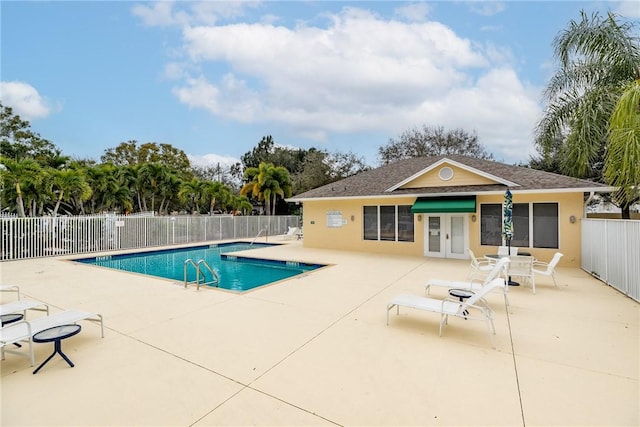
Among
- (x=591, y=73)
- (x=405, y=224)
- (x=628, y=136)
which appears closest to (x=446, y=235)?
(x=405, y=224)

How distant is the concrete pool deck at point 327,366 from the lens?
3723 millimetres

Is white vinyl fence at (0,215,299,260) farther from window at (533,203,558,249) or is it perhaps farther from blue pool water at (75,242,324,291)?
window at (533,203,558,249)

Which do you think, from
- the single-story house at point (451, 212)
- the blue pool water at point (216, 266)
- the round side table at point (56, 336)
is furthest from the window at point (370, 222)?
the round side table at point (56, 336)

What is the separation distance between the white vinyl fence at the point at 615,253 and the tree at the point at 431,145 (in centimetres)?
3141

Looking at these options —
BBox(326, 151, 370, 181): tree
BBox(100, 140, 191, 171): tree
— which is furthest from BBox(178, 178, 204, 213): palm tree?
BBox(326, 151, 370, 181): tree

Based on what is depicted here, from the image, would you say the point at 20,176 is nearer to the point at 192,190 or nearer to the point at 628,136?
the point at 192,190

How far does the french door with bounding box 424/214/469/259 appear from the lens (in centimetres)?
1611

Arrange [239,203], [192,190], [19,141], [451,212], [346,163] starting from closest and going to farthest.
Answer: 1. [451,212]
2. [192,190]
3. [19,141]
4. [239,203]
5. [346,163]

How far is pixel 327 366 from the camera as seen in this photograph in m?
4.83

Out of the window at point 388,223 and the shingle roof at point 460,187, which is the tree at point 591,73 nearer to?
the shingle roof at point 460,187

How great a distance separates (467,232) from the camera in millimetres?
15977

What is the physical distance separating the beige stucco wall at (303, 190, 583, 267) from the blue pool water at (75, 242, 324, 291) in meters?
4.96

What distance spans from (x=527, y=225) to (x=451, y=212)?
3.46 metres

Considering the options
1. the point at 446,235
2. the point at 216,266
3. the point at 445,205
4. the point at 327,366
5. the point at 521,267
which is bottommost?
the point at 216,266
